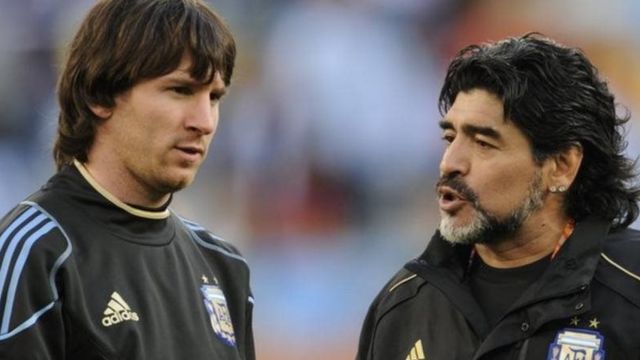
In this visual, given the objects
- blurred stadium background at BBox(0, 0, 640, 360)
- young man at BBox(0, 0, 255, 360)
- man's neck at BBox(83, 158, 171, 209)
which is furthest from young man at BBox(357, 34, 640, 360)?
blurred stadium background at BBox(0, 0, 640, 360)

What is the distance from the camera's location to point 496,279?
130 inches

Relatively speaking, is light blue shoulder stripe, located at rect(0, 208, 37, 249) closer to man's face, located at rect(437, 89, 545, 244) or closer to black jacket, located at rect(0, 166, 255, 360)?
black jacket, located at rect(0, 166, 255, 360)

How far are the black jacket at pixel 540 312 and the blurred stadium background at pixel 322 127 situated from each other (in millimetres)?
3175

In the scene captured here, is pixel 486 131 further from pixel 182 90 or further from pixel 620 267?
pixel 182 90

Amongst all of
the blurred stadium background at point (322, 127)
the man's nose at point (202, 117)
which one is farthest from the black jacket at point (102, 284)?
the blurred stadium background at point (322, 127)

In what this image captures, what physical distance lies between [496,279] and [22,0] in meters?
4.37

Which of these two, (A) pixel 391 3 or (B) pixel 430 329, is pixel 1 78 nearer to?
(A) pixel 391 3

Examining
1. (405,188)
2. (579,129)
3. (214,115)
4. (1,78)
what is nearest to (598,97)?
(579,129)

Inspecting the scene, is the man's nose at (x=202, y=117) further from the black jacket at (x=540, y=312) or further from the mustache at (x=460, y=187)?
the black jacket at (x=540, y=312)

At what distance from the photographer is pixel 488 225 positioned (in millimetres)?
3242

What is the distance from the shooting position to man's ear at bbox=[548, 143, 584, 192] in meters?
3.31

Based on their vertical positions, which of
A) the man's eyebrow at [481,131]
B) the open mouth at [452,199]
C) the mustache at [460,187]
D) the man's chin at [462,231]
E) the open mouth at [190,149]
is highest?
the man's eyebrow at [481,131]

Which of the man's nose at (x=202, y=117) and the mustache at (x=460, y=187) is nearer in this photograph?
the man's nose at (x=202, y=117)

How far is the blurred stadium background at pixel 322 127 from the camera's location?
6.59m
